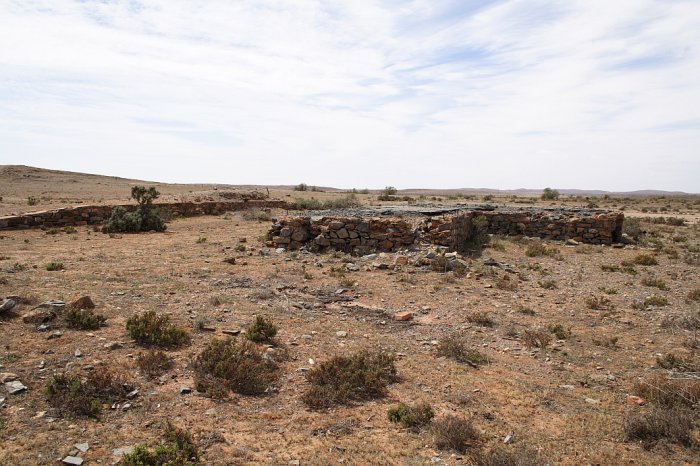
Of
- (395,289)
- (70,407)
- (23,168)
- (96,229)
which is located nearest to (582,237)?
(395,289)

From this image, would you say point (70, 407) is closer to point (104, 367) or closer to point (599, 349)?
point (104, 367)

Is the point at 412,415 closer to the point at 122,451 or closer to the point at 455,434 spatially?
the point at 455,434

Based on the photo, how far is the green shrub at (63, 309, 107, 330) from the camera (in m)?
6.07

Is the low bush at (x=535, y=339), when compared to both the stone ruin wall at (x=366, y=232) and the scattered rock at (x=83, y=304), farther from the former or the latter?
the scattered rock at (x=83, y=304)

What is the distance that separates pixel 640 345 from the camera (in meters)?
6.70

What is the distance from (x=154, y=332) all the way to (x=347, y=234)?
7.54m

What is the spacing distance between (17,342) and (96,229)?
1276cm

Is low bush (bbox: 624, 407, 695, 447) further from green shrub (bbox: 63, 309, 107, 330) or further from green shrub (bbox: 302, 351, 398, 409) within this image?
green shrub (bbox: 63, 309, 107, 330)

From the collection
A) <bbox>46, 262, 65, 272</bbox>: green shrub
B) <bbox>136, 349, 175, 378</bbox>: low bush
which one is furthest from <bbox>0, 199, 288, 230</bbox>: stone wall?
<bbox>136, 349, 175, 378</bbox>: low bush

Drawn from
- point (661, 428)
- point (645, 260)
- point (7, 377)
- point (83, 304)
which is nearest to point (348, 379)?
point (661, 428)

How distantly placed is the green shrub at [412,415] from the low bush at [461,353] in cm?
153

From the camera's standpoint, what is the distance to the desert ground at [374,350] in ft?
13.4

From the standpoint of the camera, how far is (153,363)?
205 inches

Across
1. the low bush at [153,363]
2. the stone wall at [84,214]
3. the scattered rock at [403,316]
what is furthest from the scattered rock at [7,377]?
the stone wall at [84,214]
